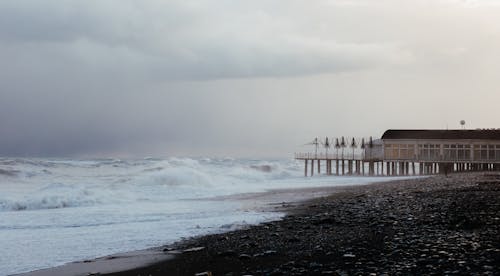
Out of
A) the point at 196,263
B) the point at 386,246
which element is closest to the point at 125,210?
the point at 196,263

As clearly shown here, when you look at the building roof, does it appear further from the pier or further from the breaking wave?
the breaking wave

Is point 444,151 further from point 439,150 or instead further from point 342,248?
point 342,248

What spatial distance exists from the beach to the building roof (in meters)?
38.6

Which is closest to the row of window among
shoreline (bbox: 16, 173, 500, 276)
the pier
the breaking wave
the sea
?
the pier

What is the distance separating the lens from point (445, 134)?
5062cm

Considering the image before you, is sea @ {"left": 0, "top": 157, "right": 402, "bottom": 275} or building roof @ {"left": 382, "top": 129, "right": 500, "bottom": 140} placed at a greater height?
building roof @ {"left": 382, "top": 129, "right": 500, "bottom": 140}

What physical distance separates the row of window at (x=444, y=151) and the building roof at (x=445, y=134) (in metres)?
0.89

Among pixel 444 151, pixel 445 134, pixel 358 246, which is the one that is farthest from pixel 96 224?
pixel 445 134

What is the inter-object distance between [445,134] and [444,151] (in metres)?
2.17

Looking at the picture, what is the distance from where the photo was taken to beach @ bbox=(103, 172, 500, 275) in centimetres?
681

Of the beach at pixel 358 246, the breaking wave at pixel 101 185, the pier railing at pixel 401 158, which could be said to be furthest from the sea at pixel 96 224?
the pier railing at pixel 401 158

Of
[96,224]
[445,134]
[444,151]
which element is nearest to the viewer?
[96,224]

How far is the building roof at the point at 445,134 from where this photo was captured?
1907 inches

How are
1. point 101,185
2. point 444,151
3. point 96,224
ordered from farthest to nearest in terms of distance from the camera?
point 444,151, point 101,185, point 96,224
